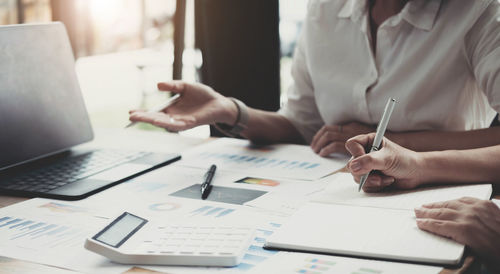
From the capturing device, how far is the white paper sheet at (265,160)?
1242 mm

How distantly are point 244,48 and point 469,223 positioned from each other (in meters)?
1.81

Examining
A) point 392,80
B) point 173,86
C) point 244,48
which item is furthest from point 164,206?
point 244,48

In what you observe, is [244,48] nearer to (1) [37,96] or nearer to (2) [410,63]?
(2) [410,63]

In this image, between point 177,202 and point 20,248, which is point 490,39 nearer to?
point 177,202

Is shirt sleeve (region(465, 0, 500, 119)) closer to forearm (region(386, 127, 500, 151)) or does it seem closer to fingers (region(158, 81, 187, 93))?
forearm (region(386, 127, 500, 151))

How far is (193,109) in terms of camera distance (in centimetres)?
148

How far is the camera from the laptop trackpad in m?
1.19

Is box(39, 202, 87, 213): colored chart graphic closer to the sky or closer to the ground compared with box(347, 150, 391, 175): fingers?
closer to the ground

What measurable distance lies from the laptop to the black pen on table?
146 mm

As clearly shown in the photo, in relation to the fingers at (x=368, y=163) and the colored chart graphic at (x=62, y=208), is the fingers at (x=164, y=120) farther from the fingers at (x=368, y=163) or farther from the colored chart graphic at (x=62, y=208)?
the fingers at (x=368, y=163)

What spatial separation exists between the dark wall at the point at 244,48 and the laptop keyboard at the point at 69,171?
120 cm

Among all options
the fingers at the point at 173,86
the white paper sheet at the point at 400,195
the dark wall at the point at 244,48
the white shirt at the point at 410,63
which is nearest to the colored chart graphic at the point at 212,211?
the white paper sheet at the point at 400,195

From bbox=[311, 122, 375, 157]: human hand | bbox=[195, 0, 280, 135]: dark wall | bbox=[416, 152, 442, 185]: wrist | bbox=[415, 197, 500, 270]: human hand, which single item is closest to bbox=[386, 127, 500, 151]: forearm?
bbox=[311, 122, 375, 157]: human hand

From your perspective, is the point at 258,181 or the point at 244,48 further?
the point at 244,48
